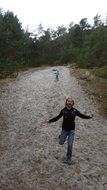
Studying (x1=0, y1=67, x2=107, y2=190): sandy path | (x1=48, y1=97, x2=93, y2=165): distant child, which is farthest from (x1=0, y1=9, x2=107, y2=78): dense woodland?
(x1=48, y1=97, x2=93, y2=165): distant child

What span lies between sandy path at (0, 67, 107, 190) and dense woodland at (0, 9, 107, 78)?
21780mm

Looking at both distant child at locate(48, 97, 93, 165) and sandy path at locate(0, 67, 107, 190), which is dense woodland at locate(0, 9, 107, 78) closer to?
sandy path at locate(0, 67, 107, 190)

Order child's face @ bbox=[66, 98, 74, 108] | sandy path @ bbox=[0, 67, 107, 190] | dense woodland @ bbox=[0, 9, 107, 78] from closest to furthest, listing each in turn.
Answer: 1. sandy path @ bbox=[0, 67, 107, 190]
2. child's face @ bbox=[66, 98, 74, 108]
3. dense woodland @ bbox=[0, 9, 107, 78]

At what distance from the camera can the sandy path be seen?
1216 cm

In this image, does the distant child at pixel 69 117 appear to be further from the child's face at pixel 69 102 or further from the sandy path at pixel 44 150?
the sandy path at pixel 44 150

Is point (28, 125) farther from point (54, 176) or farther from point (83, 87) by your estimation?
point (83, 87)

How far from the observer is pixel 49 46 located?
9919 centimetres

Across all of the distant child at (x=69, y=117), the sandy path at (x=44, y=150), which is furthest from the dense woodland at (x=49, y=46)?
the distant child at (x=69, y=117)

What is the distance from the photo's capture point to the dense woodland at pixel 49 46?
65.8 meters

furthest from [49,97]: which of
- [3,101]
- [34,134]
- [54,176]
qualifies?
[54,176]

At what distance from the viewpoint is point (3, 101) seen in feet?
91.0

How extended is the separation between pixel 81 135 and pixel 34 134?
2.48 meters

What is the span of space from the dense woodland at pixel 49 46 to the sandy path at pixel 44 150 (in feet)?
71.5

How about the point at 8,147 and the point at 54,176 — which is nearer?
the point at 54,176
